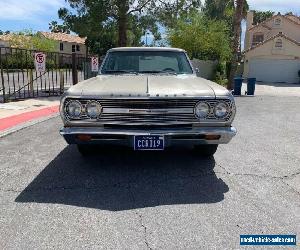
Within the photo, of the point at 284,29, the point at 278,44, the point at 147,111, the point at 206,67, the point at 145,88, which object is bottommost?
the point at 147,111

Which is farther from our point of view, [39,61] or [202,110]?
[39,61]

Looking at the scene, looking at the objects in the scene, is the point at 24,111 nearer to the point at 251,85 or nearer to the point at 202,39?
the point at 251,85

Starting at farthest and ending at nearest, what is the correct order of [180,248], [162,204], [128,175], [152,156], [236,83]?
[236,83]
[152,156]
[128,175]
[162,204]
[180,248]

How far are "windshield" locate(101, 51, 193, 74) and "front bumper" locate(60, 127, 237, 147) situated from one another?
1823 mm

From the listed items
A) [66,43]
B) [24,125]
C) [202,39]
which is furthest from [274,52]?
[66,43]

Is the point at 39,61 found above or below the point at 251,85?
above

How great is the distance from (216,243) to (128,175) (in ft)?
6.19

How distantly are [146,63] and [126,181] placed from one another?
241 centimetres

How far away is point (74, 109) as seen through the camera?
4.32 metres

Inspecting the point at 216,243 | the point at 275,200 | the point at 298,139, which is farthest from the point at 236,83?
the point at 216,243

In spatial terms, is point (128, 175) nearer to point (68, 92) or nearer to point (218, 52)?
point (68, 92)

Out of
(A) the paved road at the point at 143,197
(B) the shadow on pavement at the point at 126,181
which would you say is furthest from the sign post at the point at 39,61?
(B) the shadow on pavement at the point at 126,181

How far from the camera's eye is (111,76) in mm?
5590

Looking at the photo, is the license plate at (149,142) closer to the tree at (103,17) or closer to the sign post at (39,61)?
the sign post at (39,61)
